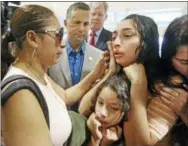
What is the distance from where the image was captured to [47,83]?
3.57ft

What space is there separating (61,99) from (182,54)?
438 mm

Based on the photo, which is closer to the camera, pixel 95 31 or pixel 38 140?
pixel 38 140

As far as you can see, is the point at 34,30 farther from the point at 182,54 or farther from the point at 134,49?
the point at 182,54

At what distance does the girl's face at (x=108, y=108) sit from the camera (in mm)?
1061

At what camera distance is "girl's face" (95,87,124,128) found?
1.06 m

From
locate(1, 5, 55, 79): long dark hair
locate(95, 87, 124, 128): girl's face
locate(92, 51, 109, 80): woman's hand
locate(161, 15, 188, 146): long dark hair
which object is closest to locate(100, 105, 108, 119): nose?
locate(95, 87, 124, 128): girl's face

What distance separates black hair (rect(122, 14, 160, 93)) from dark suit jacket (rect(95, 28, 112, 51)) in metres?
0.10

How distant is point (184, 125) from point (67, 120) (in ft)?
1.29

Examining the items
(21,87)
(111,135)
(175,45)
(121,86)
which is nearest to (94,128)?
(111,135)

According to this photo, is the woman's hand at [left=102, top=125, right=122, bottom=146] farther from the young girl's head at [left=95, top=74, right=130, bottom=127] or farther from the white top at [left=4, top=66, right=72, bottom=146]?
the white top at [left=4, top=66, right=72, bottom=146]

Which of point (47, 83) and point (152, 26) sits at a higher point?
point (152, 26)

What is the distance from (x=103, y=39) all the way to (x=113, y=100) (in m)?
0.22

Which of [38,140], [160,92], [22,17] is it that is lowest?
[38,140]

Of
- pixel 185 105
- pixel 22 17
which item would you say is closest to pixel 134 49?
pixel 185 105
